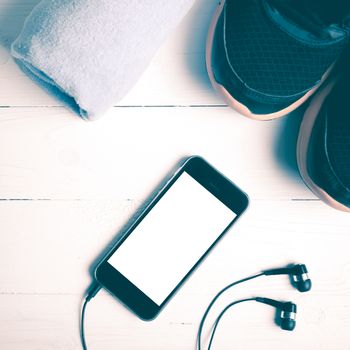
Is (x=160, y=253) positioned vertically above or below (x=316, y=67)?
A: below

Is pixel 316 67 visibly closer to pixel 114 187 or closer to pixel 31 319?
pixel 114 187

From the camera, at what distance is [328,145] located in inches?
15.8

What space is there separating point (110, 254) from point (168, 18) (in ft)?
0.82

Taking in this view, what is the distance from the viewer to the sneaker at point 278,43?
0.39 metres

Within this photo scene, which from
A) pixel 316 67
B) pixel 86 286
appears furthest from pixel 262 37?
pixel 86 286

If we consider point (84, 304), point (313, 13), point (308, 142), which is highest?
point (313, 13)

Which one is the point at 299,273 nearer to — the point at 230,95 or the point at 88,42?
the point at 230,95

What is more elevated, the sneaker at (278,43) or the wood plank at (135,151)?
the sneaker at (278,43)

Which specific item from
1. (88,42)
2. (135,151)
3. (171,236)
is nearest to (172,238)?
(171,236)

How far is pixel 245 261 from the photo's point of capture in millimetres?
455

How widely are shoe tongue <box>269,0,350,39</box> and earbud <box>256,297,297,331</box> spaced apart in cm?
28

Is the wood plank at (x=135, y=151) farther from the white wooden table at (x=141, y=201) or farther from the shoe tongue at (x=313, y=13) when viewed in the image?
the shoe tongue at (x=313, y=13)

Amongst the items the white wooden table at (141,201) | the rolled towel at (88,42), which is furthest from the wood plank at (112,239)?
the rolled towel at (88,42)

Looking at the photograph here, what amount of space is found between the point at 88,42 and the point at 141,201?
0.58ft
